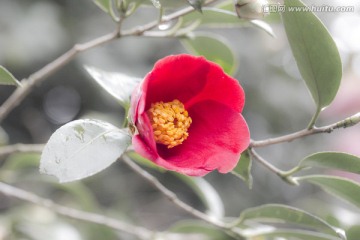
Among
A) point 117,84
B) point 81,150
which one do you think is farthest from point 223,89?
point 81,150

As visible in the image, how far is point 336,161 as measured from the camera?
0.94 metres

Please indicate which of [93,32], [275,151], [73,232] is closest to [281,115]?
[275,151]

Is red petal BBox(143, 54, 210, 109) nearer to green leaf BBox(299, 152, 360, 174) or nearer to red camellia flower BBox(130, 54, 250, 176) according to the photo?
red camellia flower BBox(130, 54, 250, 176)

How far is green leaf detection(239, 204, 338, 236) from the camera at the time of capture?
1.00 metres

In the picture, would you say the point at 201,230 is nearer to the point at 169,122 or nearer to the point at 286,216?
the point at 286,216

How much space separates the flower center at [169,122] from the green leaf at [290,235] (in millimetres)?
295

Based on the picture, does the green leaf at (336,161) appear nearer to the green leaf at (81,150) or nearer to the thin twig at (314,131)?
the thin twig at (314,131)

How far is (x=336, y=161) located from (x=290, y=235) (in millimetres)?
261

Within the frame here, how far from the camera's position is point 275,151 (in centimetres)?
303

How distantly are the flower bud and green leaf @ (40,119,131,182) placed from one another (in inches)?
12.2

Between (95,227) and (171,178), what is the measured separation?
3.53 ft

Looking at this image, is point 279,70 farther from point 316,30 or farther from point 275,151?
point 316,30

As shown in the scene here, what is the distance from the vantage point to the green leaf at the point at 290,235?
41.7 inches

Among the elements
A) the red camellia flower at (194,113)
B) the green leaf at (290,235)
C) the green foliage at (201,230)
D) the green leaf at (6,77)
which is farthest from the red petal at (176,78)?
the green foliage at (201,230)
